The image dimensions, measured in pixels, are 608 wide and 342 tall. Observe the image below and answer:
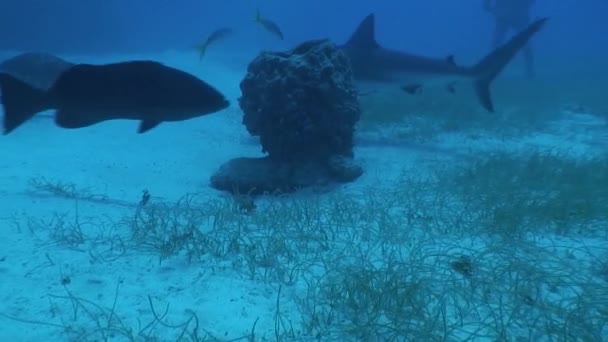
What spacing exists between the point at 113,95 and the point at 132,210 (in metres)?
2.78

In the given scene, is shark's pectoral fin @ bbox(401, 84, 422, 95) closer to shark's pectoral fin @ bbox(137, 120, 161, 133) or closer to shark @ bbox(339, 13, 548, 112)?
shark @ bbox(339, 13, 548, 112)

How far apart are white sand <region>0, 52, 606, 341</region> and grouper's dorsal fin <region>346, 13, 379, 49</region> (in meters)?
2.50

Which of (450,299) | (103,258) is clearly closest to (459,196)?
(450,299)

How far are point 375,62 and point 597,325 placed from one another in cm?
788

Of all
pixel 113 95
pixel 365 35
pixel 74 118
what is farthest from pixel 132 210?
pixel 365 35

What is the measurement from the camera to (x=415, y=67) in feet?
32.4

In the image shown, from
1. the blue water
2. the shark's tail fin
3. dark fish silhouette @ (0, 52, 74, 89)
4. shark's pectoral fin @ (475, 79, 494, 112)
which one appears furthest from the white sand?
dark fish silhouette @ (0, 52, 74, 89)

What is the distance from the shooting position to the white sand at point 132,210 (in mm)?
3197

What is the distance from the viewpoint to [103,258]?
4.03m

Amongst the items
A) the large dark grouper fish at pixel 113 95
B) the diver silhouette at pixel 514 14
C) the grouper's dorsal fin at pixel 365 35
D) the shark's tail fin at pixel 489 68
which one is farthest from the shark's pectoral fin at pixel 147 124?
the diver silhouette at pixel 514 14

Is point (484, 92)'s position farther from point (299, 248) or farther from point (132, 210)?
point (132, 210)

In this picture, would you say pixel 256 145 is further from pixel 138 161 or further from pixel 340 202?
pixel 340 202

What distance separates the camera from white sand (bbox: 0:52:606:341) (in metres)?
3.20

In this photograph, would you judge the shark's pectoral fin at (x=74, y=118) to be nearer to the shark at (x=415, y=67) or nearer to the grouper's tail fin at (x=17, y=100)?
the grouper's tail fin at (x=17, y=100)
